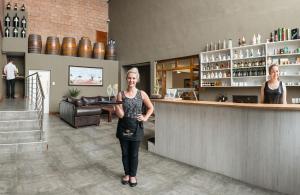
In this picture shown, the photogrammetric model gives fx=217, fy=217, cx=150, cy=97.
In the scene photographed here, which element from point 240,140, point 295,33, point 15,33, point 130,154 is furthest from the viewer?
point 15,33

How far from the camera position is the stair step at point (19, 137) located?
12.9 feet

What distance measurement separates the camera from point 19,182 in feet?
8.46

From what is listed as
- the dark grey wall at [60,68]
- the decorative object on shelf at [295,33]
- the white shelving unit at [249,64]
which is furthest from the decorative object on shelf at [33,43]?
the decorative object on shelf at [295,33]

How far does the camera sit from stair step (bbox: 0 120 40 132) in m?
4.18

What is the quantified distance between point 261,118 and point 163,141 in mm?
1659

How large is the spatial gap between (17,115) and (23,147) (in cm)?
95

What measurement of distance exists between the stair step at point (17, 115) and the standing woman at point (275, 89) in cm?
437

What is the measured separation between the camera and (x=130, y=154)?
2553 millimetres

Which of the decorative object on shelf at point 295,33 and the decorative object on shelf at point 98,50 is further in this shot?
the decorative object on shelf at point 98,50

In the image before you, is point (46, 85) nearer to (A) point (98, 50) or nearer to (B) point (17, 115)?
(A) point (98, 50)

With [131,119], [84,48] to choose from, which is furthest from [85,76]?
[131,119]

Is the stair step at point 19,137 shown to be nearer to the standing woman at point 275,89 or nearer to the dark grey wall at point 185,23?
the standing woman at point 275,89

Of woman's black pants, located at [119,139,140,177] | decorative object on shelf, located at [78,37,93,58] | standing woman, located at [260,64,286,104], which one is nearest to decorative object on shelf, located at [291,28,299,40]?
standing woman, located at [260,64,286,104]

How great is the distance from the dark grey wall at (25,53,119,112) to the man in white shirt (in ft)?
2.47
